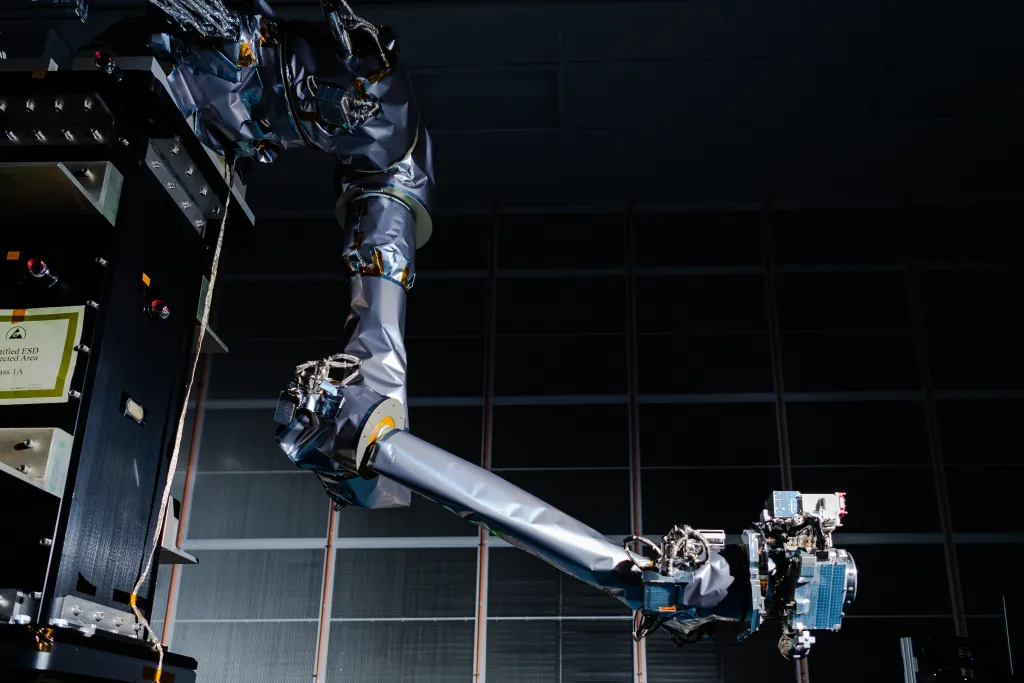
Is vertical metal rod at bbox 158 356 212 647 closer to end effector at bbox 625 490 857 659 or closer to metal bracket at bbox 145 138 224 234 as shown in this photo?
metal bracket at bbox 145 138 224 234

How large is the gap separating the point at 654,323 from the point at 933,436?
2.13 meters

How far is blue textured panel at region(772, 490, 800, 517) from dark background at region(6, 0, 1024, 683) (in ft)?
14.3

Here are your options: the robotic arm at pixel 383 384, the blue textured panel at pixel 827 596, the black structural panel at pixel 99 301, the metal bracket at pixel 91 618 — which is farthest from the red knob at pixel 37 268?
the blue textured panel at pixel 827 596

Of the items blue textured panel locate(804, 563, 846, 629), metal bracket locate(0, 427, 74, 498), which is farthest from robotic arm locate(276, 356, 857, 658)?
metal bracket locate(0, 427, 74, 498)

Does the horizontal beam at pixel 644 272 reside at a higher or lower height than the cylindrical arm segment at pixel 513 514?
higher

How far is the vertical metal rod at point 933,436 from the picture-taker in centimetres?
627

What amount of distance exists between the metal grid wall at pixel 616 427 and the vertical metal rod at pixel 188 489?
1.3 inches

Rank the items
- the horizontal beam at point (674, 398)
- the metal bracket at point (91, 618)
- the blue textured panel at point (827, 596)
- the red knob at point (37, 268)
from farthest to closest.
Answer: the horizontal beam at point (674, 398), the red knob at point (37, 268), the metal bracket at point (91, 618), the blue textured panel at point (827, 596)

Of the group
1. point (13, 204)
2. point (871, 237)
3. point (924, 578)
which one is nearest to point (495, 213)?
point (871, 237)

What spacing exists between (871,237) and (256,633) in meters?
5.44

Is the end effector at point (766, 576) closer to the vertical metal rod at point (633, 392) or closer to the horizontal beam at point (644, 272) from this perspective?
the vertical metal rod at point (633, 392)

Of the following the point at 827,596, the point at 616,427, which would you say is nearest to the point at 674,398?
the point at 616,427

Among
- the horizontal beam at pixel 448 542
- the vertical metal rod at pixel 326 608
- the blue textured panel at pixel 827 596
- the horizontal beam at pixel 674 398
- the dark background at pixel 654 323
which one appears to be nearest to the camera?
the blue textured panel at pixel 827 596

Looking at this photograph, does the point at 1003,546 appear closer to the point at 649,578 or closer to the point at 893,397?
the point at 893,397
